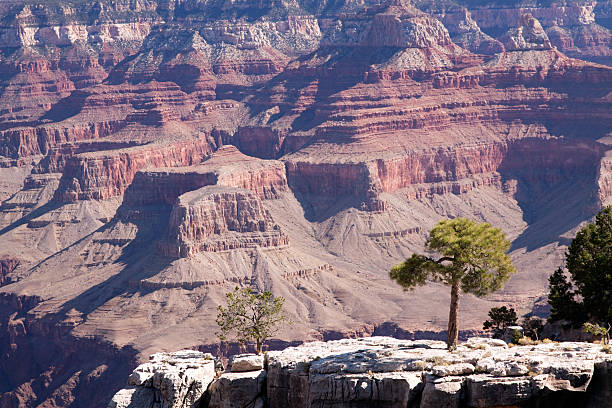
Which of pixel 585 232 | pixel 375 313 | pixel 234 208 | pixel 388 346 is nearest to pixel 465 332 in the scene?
pixel 375 313

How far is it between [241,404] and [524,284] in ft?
389

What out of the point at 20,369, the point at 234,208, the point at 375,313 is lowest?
the point at 20,369

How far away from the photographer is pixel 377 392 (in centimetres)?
6700

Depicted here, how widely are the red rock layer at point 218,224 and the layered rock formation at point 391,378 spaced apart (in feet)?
354

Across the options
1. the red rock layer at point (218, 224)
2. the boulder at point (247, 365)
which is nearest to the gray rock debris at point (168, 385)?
the boulder at point (247, 365)

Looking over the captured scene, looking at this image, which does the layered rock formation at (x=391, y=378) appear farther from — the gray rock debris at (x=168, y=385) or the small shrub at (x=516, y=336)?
the small shrub at (x=516, y=336)

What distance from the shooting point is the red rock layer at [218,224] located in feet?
604

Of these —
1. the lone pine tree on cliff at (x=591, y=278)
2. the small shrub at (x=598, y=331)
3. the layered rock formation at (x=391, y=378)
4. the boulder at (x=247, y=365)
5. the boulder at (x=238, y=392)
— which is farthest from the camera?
the lone pine tree on cliff at (x=591, y=278)

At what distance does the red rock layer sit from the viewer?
184 meters

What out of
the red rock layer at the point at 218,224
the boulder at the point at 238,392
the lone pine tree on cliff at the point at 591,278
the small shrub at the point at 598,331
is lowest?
the boulder at the point at 238,392

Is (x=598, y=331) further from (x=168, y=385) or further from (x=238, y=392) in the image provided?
(x=168, y=385)

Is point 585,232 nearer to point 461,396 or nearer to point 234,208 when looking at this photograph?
point 461,396

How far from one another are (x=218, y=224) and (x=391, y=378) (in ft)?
398

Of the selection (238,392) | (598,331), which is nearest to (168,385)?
(238,392)
